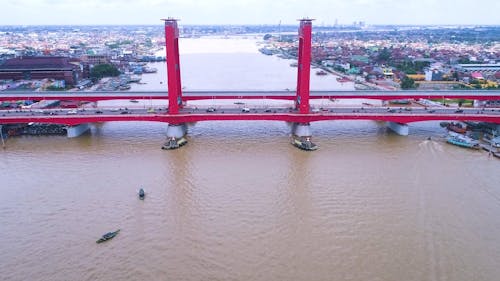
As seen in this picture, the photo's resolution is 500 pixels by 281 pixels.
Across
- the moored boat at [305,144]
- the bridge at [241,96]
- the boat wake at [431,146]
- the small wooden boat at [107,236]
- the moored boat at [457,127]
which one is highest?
the bridge at [241,96]

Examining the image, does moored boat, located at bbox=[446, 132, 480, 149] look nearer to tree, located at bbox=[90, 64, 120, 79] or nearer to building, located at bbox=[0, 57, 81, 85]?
building, located at bbox=[0, 57, 81, 85]

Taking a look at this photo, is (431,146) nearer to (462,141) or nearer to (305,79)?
(462,141)

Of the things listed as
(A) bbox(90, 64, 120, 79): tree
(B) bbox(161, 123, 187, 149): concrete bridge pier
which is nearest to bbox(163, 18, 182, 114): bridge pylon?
(B) bbox(161, 123, 187, 149): concrete bridge pier

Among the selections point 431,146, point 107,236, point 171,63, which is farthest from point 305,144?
point 107,236

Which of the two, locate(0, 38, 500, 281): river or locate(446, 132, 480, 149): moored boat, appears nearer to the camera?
locate(0, 38, 500, 281): river

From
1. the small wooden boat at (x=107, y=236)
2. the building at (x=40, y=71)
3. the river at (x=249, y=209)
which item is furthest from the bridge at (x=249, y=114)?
the building at (x=40, y=71)

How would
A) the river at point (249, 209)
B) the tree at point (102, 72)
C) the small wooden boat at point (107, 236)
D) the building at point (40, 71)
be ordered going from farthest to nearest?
the tree at point (102, 72) < the building at point (40, 71) < the small wooden boat at point (107, 236) < the river at point (249, 209)

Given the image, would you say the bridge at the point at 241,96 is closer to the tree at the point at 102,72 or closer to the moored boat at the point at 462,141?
the moored boat at the point at 462,141
